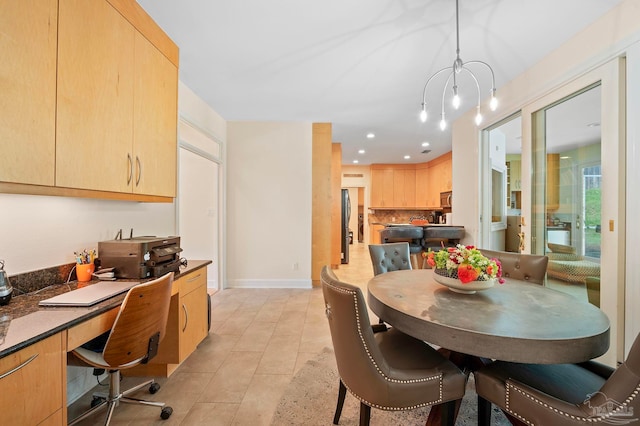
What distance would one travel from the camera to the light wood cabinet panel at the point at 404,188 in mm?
7629

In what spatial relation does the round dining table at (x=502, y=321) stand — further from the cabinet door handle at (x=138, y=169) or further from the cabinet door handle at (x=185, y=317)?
the cabinet door handle at (x=138, y=169)

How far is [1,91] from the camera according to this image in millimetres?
1075

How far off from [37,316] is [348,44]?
2669 mm

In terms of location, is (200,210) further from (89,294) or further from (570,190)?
(570,190)

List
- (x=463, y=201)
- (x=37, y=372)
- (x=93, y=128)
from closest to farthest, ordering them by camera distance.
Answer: (x=37, y=372) → (x=93, y=128) → (x=463, y=201)

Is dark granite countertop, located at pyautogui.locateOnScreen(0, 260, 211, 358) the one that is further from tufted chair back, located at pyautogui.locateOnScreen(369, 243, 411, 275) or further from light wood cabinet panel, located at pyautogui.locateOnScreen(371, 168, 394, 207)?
light wood cabinet panel, located at pyautogui.locateOnScreen(371, 168, 394, 207)

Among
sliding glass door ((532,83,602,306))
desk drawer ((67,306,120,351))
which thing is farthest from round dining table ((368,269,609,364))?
desk drawer ((67,306,120,351))

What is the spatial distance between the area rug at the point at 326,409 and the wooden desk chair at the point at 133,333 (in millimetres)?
869

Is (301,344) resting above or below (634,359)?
below

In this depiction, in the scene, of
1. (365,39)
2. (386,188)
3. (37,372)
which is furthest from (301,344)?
(386,188)

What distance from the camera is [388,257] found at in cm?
258

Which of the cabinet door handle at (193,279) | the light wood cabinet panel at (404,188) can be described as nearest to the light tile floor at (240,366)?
the cabinet door handle at (193,279)

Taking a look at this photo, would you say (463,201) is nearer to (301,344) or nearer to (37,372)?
(301,344)

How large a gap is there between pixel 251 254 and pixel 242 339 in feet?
6.02
